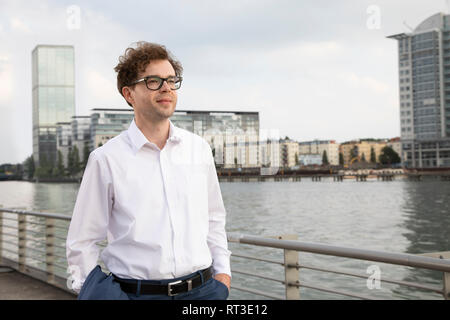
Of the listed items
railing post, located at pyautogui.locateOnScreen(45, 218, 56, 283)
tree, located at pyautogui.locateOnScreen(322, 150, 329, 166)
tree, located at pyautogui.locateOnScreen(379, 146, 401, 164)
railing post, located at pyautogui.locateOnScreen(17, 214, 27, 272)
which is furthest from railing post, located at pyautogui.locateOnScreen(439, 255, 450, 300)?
tree, located at pyautogui.locateOnScreen(322, 150, 329, 166)

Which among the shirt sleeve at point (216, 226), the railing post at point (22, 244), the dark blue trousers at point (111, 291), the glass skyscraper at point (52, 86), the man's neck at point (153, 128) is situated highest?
the glass skyscraper at point (52, 86)

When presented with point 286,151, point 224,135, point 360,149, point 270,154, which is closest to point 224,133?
point 224,135

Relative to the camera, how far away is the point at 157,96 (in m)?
1.56

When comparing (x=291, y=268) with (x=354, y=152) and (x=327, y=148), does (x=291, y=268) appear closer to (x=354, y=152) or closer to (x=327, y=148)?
(x=327, y=148)

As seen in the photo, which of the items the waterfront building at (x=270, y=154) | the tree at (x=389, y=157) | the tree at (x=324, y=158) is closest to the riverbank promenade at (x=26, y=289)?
the waterfront building at (x=270, y=154)

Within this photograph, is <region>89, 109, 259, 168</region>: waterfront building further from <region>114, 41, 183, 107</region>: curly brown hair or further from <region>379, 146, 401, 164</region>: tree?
<region>379, 146, 401, 164</region>: tree

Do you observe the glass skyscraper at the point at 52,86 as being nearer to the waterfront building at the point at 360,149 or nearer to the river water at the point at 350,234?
the river water at the point at 350,234

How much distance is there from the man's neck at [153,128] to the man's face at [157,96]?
3 cm

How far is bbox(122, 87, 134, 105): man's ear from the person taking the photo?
5.43 ft

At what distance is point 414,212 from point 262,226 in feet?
50.4

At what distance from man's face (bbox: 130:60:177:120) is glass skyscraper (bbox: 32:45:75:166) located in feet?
9.91

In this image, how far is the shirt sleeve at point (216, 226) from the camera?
69.4 inches

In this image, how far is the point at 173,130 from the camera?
5.44 feet

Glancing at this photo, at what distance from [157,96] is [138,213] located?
0.39 m
